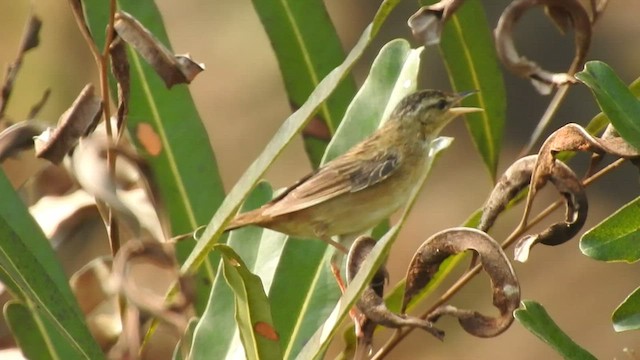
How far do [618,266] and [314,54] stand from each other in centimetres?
278

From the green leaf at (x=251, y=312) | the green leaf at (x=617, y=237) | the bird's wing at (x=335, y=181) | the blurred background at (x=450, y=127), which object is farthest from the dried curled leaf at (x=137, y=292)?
the blurred background at (x=450, y=127)

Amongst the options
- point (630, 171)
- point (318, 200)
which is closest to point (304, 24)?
point (318, 200)

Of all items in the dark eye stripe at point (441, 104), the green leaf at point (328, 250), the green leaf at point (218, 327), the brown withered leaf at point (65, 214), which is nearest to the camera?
the green leaf at point (218, 327)

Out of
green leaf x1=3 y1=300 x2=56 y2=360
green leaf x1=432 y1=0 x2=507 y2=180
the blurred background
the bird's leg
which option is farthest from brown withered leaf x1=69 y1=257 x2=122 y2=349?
the blurred background

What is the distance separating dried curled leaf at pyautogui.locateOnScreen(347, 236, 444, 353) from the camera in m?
1.33

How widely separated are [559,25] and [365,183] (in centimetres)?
61

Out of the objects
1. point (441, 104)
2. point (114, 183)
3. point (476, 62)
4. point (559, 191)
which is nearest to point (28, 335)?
point (114, 183)

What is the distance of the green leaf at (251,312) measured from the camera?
4.55 feet

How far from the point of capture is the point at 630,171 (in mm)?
4504

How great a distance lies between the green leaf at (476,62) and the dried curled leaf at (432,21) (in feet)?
1.37

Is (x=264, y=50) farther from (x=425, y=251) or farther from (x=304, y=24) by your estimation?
(x=425, y=251)

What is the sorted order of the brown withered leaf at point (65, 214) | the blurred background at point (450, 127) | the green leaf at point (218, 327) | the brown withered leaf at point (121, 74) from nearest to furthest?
1. the brown withered leaf at point (121, 74)
2. the green leaf at point (218, 327)
3. the brown withered leaf at point (65, 214)
4. the blurred background at point (450, 127)

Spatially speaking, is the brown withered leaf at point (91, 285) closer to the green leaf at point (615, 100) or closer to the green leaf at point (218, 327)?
the green leaf at point (218, 327)

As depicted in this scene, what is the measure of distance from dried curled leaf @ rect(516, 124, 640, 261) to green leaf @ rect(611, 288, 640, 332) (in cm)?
13
